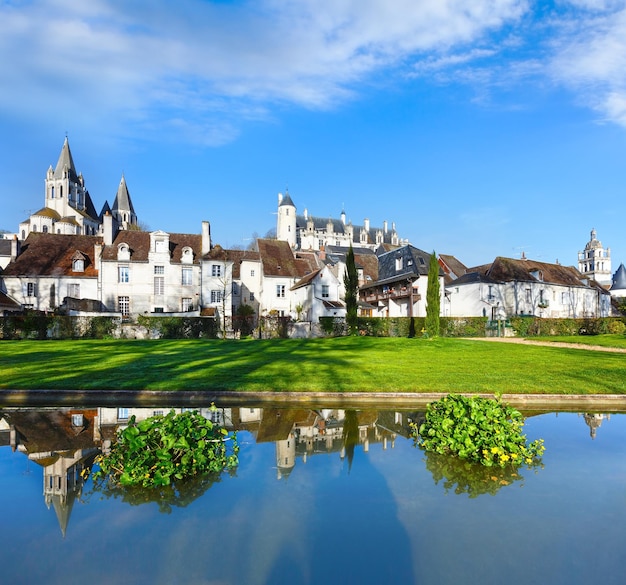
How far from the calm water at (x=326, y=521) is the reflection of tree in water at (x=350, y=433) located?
0.27ft

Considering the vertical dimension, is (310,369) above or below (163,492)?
above

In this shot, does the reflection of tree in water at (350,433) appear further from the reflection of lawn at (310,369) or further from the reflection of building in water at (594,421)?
the reflection of building in water at (594,421)

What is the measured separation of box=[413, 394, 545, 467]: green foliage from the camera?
7.57m

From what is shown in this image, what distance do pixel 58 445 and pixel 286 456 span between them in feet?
14.6

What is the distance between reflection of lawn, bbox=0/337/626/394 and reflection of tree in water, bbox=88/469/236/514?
6.17m

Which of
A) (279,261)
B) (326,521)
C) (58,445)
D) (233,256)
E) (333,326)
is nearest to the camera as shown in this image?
(326,521)

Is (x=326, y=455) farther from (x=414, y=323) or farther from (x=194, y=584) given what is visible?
(x=414, y=323)

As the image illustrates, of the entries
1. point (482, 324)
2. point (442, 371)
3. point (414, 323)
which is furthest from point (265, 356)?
point (482, 324)

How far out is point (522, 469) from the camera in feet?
24.6

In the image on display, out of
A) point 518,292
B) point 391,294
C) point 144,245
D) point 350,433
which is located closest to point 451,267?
point 518,292

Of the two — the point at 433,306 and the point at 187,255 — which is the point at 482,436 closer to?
the point at 433,306

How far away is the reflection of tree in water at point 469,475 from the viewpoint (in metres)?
6.70

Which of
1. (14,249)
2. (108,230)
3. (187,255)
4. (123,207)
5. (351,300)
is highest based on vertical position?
(123,207)

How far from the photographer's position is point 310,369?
1647cm
